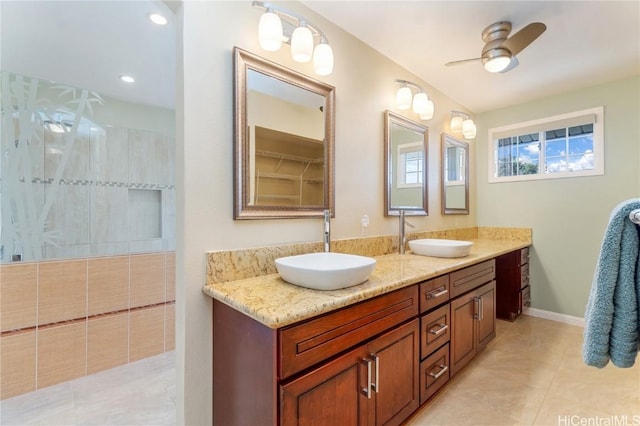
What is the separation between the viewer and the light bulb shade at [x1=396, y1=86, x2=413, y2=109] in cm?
215

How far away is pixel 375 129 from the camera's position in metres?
2.10

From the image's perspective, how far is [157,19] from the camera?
161 cm

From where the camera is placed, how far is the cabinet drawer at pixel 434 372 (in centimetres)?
152

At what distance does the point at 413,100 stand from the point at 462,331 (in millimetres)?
1732

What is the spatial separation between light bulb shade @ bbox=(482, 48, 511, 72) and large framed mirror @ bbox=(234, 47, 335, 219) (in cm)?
103

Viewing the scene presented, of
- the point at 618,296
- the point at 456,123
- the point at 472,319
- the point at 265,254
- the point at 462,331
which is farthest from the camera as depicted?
the point at 456,123

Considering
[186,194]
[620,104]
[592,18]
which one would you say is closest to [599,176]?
[620,104]

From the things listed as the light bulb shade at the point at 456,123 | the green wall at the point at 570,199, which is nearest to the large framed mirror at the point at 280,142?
the light bulb shade at the point at 456,123

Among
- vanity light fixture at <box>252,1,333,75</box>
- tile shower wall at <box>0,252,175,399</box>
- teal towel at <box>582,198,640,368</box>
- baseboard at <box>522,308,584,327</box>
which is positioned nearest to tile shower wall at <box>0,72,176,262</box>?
tile shower wall at <box>0,252,175,399</box>

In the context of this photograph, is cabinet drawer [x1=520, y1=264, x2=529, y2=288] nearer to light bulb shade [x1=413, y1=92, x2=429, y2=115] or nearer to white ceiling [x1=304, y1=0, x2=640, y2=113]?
white ceiling [x1=304, y1=0, x2=640, y2=113]

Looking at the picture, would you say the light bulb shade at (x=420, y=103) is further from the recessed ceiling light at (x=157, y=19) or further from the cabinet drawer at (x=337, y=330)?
the recessed ceiling light at (x=157, y=19)

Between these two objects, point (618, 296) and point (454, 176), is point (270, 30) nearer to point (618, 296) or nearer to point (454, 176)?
point (618, 296)

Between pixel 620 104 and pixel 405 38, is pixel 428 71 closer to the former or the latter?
pixel 405 38

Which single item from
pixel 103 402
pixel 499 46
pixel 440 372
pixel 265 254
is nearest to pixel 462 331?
pixel 440 372
